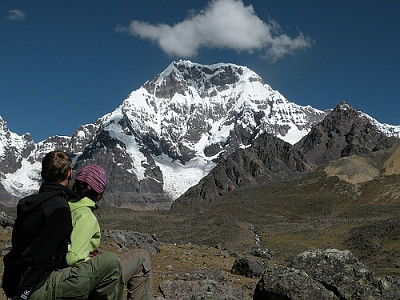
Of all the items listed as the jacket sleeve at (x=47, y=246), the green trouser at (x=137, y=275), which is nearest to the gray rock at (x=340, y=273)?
the green trouser at (x=137, y=275)

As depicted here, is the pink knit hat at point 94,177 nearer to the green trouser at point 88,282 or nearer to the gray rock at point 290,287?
the green trouser at point 88,282

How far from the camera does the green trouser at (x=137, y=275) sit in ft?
29.7

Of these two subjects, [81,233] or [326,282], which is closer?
[81,233]

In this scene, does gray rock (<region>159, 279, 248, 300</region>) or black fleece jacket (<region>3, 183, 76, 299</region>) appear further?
gray rock (<region>159, 279, 248, 300</region>)

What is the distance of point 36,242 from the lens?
7297 mm

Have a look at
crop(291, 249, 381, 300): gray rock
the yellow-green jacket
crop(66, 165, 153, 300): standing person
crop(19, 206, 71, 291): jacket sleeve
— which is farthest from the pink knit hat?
crop(291, 249, 381, 300): gray rock

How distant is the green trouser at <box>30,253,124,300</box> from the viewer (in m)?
7.49

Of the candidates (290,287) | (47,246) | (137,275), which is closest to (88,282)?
(47,246)

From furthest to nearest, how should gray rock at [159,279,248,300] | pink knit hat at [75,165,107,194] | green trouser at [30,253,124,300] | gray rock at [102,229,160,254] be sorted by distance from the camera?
gray rock at [102,229,160,254] < gray rock at [159,279,248,300] < pink knit hat at [75,165,107,194] < green trouser at [30,253,124,300]

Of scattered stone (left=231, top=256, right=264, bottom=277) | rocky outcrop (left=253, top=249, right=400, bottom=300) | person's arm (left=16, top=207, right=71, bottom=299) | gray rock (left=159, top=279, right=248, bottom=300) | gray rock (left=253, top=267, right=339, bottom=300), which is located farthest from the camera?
scattered stone (left=231, top=256, right=264, bottom=277)

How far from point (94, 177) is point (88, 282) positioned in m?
1.91

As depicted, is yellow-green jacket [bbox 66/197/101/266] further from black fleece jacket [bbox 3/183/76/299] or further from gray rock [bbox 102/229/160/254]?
gray rock [bbox 102/229/160/254]

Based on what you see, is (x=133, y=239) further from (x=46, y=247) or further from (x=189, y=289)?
(x=46, y=247)

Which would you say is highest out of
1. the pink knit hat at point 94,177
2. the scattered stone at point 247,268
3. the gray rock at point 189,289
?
the pink knit hat at point 94,177
